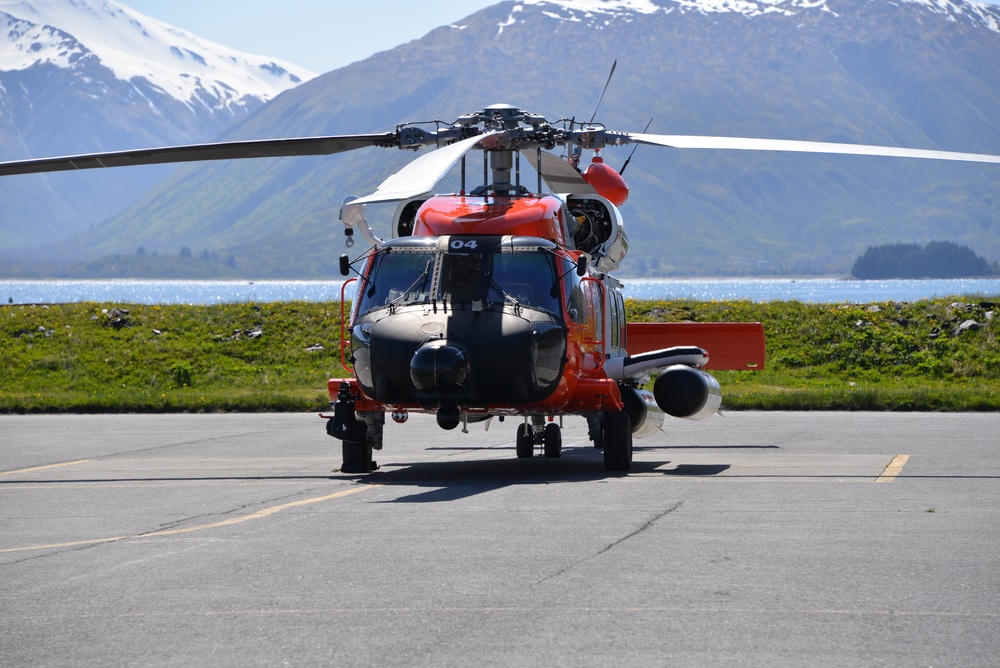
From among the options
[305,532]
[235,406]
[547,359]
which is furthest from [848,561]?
[235,406]

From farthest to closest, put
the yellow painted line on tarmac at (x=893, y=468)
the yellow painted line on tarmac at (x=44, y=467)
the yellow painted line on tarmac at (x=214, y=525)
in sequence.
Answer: the yellow painted line on tarmac at (x=44, y=467) < the yellow painted line on tarmac at (x=893, y=468) < the yellow painted line on tarmac at (x=214, y=525)

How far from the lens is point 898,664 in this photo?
6242 mm

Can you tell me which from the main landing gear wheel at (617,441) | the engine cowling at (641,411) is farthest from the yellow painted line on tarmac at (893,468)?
the engine cowling at (641,411)

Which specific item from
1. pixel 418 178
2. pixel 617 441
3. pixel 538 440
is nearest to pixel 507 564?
pixel 418 178

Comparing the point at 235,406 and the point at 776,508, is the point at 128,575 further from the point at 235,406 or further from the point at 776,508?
the point at 235,406

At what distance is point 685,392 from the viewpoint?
1689cm

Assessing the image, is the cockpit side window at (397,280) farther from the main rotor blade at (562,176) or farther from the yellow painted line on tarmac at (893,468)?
the yellow painted line on tarmac at (893,468)

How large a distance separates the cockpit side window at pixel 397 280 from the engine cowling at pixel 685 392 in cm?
357

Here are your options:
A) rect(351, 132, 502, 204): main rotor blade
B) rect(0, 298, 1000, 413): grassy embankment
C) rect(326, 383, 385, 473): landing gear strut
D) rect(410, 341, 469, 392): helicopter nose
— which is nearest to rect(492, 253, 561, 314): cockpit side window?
rect(410, 341, 469, 392): helicopter nose

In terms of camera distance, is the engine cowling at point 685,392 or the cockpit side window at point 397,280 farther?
the engine cowling at point 685,392

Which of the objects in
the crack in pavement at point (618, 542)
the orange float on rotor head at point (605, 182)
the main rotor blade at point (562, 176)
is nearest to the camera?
the crack in pavement at point (618, 542)

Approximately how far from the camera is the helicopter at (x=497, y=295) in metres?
14.1

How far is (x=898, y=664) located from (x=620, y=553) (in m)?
3.06

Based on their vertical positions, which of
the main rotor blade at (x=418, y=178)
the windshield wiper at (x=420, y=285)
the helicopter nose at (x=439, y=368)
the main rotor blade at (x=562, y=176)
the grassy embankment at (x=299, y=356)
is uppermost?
the main rotor blade at (x=562, y=176)
